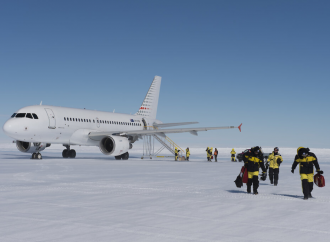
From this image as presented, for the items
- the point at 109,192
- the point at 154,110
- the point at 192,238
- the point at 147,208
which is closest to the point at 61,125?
the point at 154,110

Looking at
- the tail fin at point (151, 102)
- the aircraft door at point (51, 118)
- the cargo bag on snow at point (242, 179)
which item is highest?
the tail fin at point (151, 102)

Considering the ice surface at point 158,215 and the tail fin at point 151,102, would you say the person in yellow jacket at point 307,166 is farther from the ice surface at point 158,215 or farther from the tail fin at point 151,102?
the tail fin at point 151,102

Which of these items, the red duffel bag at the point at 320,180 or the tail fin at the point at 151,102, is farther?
the tail fin at the point at 151,102

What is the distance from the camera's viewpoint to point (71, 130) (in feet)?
94.7

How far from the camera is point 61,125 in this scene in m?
27.9

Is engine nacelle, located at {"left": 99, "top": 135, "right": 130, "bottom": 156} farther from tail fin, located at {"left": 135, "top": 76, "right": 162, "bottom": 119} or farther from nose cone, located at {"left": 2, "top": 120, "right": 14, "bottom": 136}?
tail fin, located at {"left": 135, "top": 76, "right": 162, "bottom": 119}

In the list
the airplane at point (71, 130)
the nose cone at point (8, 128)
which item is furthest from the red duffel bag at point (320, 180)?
the nose cone at point (8, 128)

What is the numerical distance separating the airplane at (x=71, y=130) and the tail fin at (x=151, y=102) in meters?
4.28

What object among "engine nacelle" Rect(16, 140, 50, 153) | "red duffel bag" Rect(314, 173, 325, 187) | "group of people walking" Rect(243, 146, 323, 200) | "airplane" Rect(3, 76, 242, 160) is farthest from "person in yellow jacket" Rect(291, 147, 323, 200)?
"engine nacelle" Rect(16, 140, 50, 153)

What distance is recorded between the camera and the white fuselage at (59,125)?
25.5m

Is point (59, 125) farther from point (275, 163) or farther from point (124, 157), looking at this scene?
point (275, 163)

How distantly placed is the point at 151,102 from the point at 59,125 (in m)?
15.5

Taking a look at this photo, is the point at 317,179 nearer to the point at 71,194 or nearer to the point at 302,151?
Result: the point at 302,151

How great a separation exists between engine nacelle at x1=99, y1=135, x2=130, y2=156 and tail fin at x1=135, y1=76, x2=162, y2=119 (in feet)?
36.5
